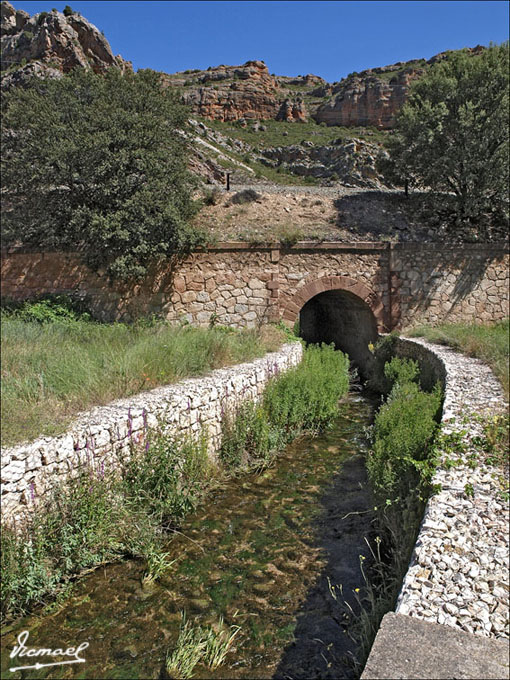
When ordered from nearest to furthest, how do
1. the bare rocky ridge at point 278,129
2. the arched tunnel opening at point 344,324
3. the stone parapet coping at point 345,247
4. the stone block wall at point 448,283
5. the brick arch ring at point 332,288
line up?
the stone parapet coping at point 345,247, the brick arch ring at point 332,288, the stone block wall at point 448,283, the arched tunnel opening at point 344,324, the bare rocky ridge at point 278,129

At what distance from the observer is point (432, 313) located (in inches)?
570

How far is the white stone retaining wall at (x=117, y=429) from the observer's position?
3695mm

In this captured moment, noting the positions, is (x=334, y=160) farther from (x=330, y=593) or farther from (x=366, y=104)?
(x=330, y=593)

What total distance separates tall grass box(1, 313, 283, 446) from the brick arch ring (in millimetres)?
5242

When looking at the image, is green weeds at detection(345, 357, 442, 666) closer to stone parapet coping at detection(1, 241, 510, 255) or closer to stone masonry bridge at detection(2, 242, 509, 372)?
stone masonry bridge at detection(2, 242, 509, 372)

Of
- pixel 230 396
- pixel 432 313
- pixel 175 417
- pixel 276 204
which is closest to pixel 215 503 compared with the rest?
pixel 175 417

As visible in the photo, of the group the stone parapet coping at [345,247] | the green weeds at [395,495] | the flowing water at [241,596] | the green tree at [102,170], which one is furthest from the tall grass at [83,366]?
the stone parapet coping at [345,247]

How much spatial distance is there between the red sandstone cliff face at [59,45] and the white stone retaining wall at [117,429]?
34.8 meters

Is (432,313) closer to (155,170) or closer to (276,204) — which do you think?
(276,204)

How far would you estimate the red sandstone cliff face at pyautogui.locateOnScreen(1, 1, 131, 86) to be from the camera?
1409 inches

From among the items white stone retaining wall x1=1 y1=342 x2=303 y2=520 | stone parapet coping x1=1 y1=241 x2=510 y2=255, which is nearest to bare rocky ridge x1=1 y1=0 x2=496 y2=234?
stone parapet coping x1=1 y1=241 x2=510 y2=255

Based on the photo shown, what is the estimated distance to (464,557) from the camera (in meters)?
2.70

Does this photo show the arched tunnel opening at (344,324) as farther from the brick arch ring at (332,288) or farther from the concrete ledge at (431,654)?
the concrete ledge at (431,654)

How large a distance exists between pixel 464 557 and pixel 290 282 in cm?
1167
